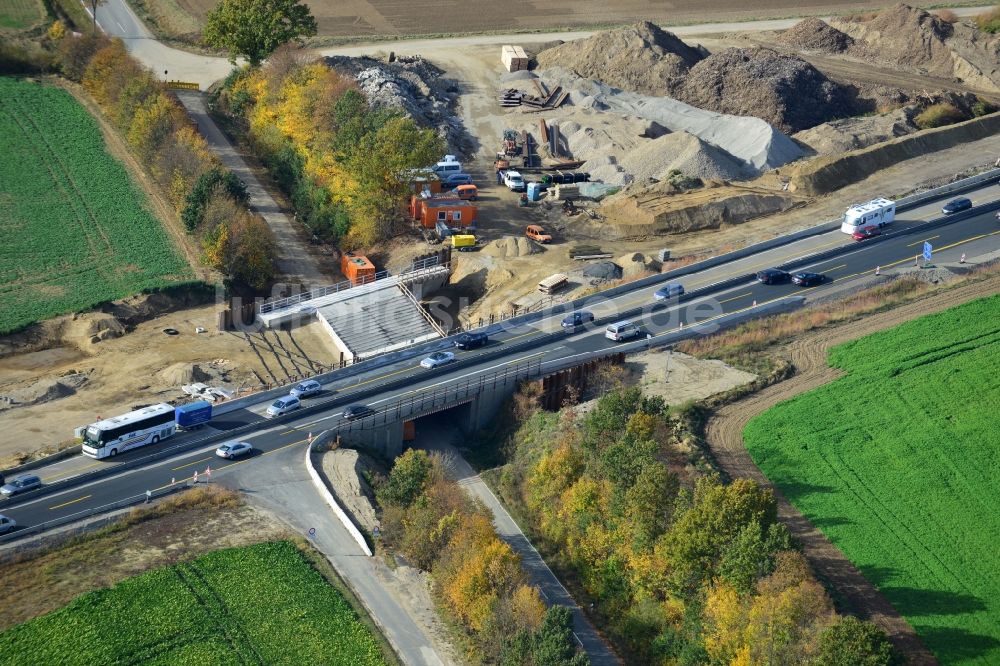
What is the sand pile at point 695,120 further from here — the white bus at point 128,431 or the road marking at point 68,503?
the road marking at point 68,503

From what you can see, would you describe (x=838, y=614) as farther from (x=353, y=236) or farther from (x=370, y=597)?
(x=353, y=236)

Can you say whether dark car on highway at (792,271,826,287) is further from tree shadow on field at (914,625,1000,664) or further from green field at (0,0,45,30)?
green field at (0,0,45,30)

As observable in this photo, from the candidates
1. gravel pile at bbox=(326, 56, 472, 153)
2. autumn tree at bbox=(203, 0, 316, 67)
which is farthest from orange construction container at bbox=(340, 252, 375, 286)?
autumn tree at bbox=(203, 0, 316, 67)

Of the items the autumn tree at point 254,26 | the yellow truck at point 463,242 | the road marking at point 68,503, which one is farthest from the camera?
the autumn tree at point 254,26

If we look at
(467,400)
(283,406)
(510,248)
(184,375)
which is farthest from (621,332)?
(184,375)

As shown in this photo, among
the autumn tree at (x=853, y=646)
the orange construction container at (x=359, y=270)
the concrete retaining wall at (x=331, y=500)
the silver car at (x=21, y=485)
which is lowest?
the concrete retaining wall at (x=331, y=500)

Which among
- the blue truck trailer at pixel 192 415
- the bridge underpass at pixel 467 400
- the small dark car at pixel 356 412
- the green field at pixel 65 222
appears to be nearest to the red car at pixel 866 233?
the bridge underpass at pixel 467 400
